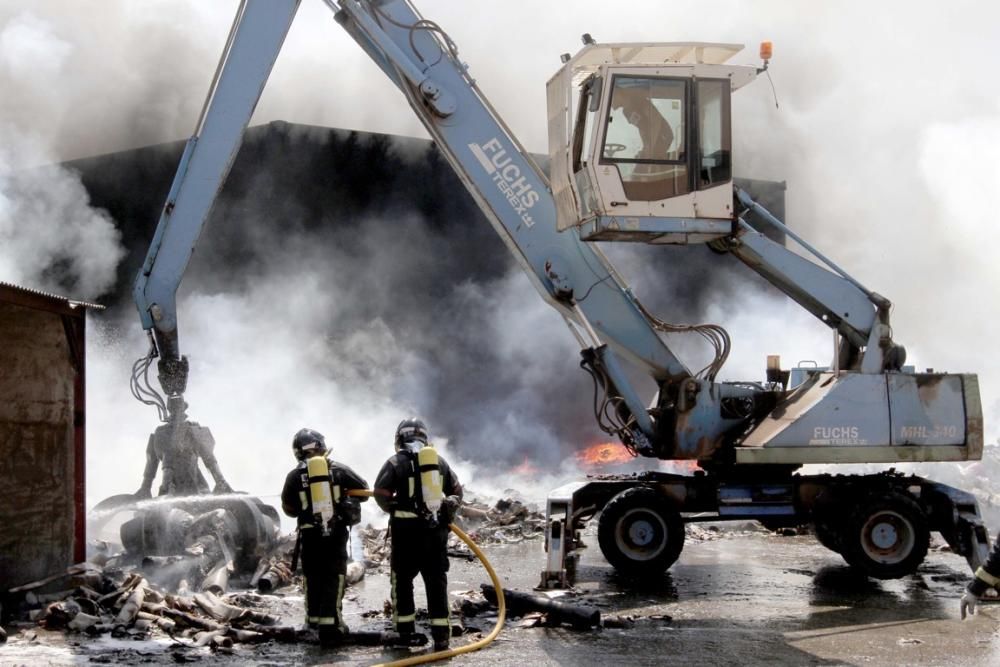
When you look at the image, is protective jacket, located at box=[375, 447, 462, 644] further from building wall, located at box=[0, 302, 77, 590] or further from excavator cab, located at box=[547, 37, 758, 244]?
excavator cab, located at box=[547, 37, 758, 244]

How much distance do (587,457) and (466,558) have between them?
8.23m

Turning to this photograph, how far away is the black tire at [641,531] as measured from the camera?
Result: 10.7 m

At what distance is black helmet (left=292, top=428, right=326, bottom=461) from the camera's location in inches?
331

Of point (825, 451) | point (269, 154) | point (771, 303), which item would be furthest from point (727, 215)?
point (771, 303)

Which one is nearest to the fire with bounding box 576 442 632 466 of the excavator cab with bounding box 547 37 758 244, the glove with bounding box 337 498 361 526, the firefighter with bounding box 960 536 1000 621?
the excavator cab with bounding box 547 37 758 244

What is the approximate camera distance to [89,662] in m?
7.19

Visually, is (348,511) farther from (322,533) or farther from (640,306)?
(640,306)

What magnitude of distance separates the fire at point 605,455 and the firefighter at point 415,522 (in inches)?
477

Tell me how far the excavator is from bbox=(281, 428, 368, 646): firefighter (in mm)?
2598

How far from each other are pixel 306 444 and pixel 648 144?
157 inches

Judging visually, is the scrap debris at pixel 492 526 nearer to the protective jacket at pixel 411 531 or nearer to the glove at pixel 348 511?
the glove at pixel 348 511

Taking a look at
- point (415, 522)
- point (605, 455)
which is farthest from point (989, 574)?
point (605, 455)

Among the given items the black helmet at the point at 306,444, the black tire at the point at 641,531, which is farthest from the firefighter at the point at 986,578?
the black tire at the point at 641,531

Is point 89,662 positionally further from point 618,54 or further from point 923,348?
point 923,348
